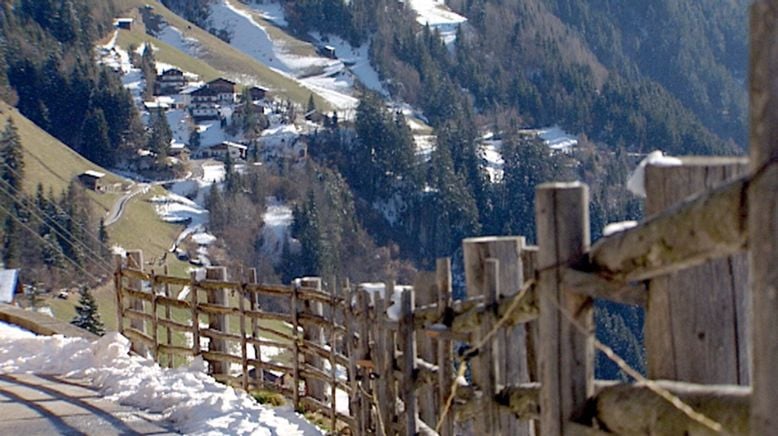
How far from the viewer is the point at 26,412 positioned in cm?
755

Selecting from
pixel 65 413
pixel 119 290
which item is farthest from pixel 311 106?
pixel 65 413

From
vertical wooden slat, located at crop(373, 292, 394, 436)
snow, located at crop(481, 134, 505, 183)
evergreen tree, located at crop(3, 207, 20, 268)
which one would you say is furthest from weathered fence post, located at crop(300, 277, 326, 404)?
snow, located at crop(481, 134, 505, 183)

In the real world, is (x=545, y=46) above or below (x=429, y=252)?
above

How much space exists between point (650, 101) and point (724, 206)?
370 feet

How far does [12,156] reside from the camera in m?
66.0

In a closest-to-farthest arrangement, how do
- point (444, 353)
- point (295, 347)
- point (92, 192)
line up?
point (444, 353), point (295, 347), point (92, 192)

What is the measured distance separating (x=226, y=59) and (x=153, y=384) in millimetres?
117440

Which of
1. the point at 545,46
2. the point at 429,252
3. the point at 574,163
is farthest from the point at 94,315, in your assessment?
the point at 545,46

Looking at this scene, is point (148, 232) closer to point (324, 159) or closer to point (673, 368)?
point (324, 159)

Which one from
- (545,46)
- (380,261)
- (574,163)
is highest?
(545,46)

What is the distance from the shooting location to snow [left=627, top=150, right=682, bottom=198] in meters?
2.37

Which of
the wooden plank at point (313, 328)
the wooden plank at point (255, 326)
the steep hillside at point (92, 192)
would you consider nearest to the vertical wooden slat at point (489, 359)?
the wooden plank at point (313, 328)

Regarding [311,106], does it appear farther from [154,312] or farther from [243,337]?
[243,337]

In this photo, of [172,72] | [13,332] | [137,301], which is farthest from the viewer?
[172,72]
